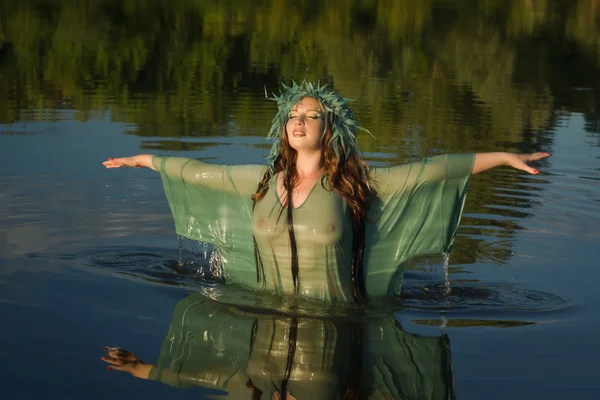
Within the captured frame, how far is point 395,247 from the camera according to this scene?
7.66m

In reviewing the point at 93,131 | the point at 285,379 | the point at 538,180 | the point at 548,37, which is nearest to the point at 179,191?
the point at 285,379

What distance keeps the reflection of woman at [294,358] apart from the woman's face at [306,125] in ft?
3.85

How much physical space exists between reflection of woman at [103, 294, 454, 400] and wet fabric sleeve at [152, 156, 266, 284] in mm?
649

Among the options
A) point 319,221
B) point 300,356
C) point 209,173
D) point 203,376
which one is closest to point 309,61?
point 209,173

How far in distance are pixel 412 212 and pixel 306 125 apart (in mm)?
1061

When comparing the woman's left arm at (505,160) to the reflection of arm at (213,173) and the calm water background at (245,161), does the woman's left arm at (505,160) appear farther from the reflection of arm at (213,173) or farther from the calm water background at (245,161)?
the reflection of arm at (213,173)

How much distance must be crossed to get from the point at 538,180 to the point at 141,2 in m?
29.6

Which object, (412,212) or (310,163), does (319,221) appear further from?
(412,212)

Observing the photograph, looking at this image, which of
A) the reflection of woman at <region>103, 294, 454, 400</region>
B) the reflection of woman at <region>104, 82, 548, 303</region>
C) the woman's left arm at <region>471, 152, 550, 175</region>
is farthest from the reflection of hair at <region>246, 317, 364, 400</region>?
the woman's left arm at <region>471, 152, 550, 175</region>

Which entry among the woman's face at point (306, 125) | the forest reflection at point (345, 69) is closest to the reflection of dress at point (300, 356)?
the woman's face at point (306, 125)

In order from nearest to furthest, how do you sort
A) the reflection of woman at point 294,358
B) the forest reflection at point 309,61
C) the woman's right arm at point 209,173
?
1. the reflection of woman at point 294,358
2. the woman's right arm at point 209,173
3. the forest reflection at point 309,61

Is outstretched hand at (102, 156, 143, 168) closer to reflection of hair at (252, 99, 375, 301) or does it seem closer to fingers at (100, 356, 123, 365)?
reflection of hair at (252, 99, 375, 301)

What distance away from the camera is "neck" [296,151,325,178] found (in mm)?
7199

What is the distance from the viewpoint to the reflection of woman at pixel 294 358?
5859 millimetres
